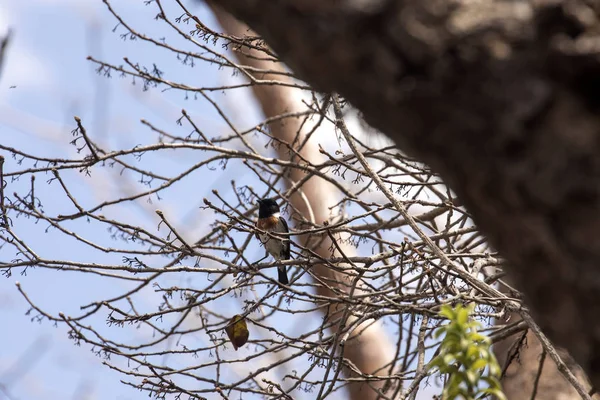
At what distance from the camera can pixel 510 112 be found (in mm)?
1134

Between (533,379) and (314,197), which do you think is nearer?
(533,379)

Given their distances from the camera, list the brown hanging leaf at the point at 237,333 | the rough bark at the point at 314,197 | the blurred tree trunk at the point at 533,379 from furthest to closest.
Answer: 1. the rough bark at the point at 314,197
2. the blurred tree trunk at the point at 533,379
3. the brown hanging leaf at the point at 237,333

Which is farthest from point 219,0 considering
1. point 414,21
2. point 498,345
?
point 498,345

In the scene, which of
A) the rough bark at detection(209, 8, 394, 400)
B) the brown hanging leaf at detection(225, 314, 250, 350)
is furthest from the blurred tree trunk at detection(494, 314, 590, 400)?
the brown hanging leaf at detection(225, 314, 250, 350)

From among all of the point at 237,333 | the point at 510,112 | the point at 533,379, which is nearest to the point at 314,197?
the point at 533,379

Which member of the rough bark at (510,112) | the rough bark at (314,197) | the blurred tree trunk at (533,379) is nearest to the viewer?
the rough bark at (510,112)

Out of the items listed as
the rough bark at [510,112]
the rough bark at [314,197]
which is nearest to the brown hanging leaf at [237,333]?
the rough bark at [314,197]

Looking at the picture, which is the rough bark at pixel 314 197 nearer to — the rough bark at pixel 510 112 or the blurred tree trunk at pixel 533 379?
the blurred tree trunk at pixel 533 379

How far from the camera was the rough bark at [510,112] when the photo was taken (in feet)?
3.68

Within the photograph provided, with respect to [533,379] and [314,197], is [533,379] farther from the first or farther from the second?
[314,197]

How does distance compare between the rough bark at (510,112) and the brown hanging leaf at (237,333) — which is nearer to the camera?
the rough bark at (510,112)

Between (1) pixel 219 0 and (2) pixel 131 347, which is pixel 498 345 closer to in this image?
(2) pixel 131 347

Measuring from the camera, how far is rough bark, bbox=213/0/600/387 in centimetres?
112

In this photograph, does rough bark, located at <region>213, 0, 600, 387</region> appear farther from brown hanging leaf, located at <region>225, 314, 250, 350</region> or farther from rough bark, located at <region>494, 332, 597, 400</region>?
rough bark, located at <region>494, 332, 597, 400</region>
